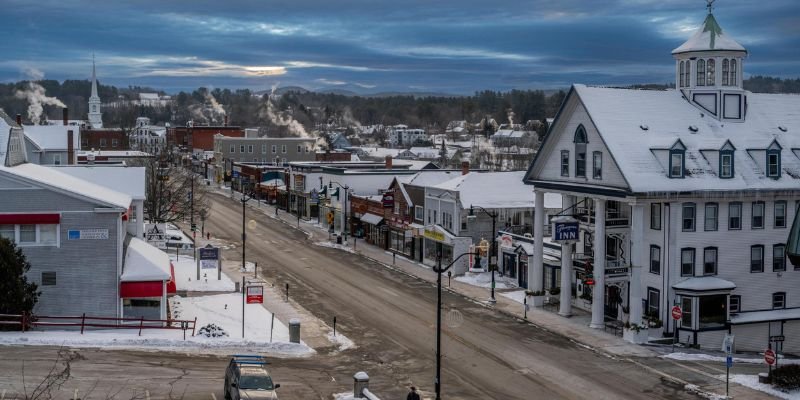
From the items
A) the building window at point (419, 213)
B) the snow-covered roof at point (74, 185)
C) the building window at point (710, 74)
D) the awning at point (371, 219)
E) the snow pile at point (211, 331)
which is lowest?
the snow pile at point (211, 331)

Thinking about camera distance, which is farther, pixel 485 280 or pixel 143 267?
pixel 485 280

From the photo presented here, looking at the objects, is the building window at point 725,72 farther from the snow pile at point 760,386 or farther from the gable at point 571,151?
the snow pile at point 760,386

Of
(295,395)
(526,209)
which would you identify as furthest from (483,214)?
(295,395)

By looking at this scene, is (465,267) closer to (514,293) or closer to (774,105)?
(514,293)

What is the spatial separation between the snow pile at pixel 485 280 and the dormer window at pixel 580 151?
12.6 meters

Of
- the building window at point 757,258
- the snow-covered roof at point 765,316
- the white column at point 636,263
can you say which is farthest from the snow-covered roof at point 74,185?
the building window at point 757,258

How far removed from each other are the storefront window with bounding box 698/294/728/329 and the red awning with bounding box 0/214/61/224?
32114 millimetres

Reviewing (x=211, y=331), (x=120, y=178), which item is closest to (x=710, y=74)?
(x=211, y=331)

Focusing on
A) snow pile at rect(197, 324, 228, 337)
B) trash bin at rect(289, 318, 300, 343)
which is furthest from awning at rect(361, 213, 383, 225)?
trash bin at rect(289, 318, 300, 343)

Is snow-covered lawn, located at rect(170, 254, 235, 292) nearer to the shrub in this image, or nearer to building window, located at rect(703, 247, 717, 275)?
building window, located at rect(703, 247, 717, 275)

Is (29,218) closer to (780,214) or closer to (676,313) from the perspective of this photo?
(676,313)

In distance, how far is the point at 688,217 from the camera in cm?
4494

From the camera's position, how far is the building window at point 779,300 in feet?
155

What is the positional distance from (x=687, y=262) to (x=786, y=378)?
11.4 metres
